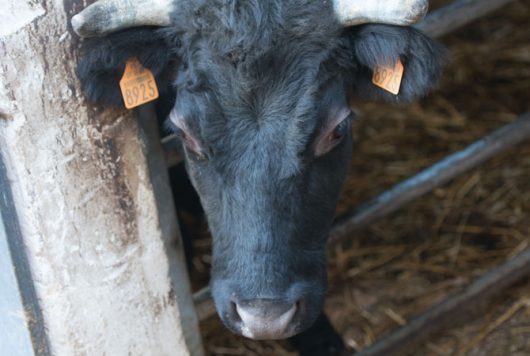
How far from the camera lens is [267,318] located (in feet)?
9.01

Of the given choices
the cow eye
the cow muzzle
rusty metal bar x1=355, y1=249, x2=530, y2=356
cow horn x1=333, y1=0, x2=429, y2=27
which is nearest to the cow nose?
the cow muzzle

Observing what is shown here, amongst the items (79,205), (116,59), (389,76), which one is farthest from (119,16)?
(389,76)

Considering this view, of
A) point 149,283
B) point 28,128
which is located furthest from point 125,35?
point 149,283

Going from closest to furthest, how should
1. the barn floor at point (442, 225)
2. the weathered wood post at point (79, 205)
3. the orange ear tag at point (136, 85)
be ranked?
the weathered wood post at point (79, 205) → the orange ear tag at point (136, 85) → the barn floor at point (442, 225)

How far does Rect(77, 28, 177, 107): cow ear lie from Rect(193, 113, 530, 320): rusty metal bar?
889mm

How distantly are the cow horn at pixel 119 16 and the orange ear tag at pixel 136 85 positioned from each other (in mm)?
169

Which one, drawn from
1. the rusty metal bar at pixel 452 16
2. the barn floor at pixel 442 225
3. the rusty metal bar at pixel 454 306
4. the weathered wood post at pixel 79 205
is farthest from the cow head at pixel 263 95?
the barn floor at pixel 442 225

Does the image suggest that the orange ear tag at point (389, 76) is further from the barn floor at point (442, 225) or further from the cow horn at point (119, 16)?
the barn floor at point (442, 225)

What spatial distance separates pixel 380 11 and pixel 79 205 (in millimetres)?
1047

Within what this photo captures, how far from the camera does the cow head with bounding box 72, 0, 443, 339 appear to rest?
109 inches

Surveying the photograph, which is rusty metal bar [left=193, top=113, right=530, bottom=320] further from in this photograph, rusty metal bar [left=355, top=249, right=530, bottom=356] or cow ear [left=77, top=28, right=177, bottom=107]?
cow ear [left=77, top=28, right=177, bottom=107]

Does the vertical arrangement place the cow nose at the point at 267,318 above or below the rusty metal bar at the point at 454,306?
above

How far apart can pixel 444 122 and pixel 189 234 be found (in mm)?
1696

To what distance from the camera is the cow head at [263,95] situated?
9.08 ft
